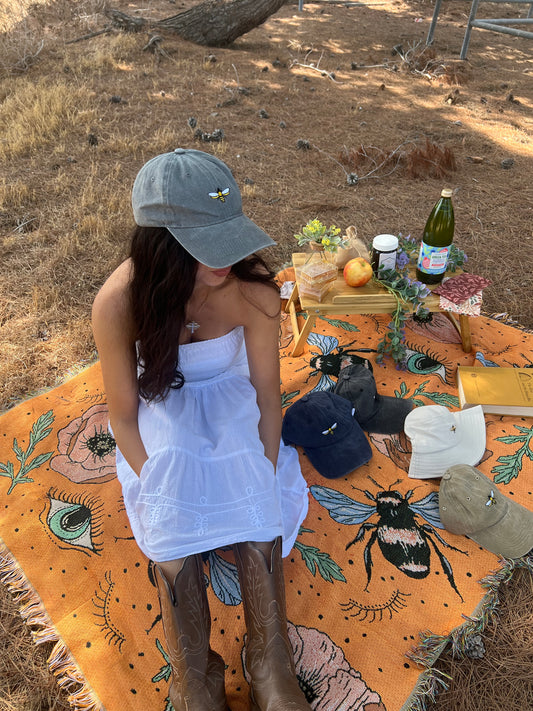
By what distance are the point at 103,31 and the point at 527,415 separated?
30.4 ft

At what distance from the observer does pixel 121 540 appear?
2.16m

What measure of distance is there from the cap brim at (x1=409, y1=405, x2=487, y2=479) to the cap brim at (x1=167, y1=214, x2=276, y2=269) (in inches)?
57.9

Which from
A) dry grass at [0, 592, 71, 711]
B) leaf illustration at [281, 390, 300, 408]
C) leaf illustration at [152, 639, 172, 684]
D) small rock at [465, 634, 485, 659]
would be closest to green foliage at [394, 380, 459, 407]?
leaf illustration at [281, 390, 300, 408]

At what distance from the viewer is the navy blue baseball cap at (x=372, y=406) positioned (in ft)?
8.43

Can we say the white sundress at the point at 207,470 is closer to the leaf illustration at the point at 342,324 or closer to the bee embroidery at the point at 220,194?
the bee embroidery at the point at 220,194

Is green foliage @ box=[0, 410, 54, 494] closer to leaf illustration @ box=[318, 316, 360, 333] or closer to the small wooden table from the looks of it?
the small wooden table

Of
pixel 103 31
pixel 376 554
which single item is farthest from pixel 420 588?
pixel 103 31

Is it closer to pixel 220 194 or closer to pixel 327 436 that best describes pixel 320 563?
pixel 327 436

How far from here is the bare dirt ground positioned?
3521 millimetres

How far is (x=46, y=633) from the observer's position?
1866mm

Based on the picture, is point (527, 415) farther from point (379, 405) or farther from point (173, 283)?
point (173, 283)

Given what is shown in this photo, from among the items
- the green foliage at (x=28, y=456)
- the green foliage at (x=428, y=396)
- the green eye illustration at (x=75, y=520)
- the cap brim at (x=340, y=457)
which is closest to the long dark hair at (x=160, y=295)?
the green eye illustration at (x=75, y=520)

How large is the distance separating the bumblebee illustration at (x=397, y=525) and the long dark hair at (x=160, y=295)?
0.99m

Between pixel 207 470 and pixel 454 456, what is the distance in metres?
1.30
